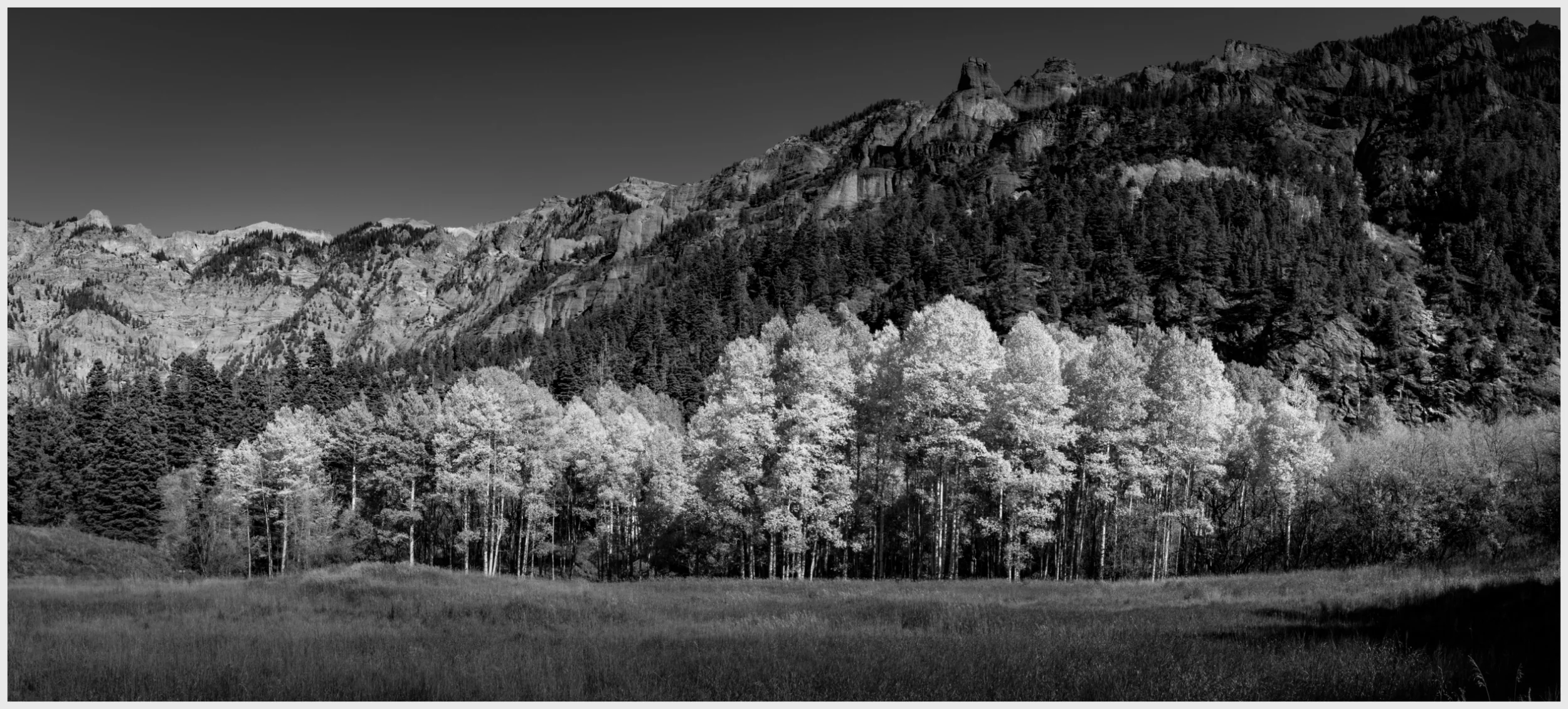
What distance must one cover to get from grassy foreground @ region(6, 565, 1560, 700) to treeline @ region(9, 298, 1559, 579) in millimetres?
10792

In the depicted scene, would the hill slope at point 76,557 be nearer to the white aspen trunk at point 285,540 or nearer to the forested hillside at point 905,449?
the forested hillside at point 905,449

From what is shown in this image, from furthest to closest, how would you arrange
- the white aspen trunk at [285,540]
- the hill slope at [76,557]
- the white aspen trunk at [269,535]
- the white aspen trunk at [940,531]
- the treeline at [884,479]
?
the white aspen trunk at [269,535] → the white aspen trunk at [285,540] → the hill slope at [76,557] → the treeline at [884,479] → the white aspen trunk at [940,531]

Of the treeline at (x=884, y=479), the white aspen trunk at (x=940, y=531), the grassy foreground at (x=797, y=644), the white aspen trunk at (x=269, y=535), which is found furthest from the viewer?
the white aspen trunk at (x=269, y=535)

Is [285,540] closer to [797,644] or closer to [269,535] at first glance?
[269,535]

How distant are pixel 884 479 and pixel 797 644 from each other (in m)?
26.4

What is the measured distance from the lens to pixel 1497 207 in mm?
169750

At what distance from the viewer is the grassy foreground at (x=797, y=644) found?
43.5 feet

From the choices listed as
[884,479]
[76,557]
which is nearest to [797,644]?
[884,479]

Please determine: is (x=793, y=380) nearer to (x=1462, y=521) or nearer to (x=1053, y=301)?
(x=1462, y=521)

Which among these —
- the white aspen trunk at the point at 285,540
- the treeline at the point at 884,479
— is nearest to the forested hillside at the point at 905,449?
the treeline at the point at 884,479

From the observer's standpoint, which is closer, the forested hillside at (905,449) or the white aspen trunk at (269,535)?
the forested hillside at (905,449)

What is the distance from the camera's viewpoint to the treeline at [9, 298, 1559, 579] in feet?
123

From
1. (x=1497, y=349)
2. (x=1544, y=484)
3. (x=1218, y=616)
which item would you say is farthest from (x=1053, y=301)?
(x=1218, y=616)

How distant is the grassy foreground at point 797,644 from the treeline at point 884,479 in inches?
425
